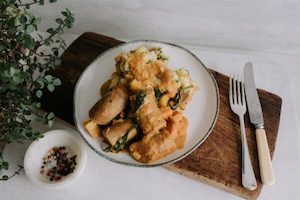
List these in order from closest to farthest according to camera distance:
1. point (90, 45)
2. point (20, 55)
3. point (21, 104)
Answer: point (21, 104), point (20, 55), point (90, 45)

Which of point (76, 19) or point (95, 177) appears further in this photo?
point (76, 19)

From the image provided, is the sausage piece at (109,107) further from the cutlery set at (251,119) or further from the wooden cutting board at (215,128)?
the cutlery set at (251,119)

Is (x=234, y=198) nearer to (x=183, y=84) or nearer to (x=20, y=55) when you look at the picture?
(x=183, y=84)

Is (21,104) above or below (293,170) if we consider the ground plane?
above

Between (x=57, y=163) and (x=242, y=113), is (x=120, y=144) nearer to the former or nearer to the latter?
(x=57, y=163)

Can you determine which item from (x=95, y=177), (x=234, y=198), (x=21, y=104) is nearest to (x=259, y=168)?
(x=234, y=198)

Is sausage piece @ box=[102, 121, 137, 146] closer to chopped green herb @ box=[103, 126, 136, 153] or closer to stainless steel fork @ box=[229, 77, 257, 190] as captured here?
chopped green herb @ box=[103, 126, 136, 153]

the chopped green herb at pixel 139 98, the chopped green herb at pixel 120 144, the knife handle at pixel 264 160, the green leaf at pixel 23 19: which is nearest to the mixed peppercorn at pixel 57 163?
the chopped green herb at pixel 120 144
